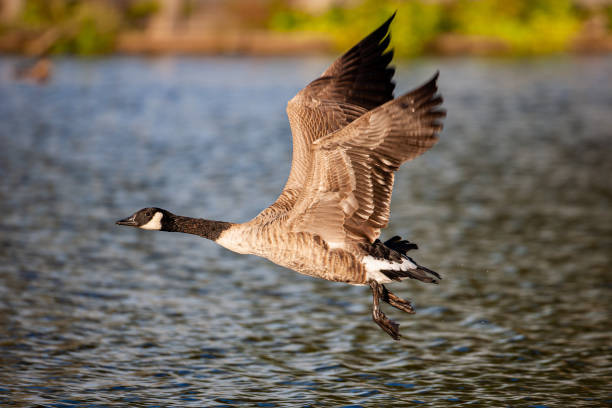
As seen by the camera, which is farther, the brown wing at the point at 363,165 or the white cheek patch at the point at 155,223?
the white cheek patch at the point at 155,223

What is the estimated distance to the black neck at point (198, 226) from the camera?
9461 millimetres

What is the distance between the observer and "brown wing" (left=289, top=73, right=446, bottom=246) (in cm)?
771

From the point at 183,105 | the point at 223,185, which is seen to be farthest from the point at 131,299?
the point at 183,105

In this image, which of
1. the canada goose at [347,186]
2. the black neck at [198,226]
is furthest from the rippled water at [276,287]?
the black neck at [198,226]

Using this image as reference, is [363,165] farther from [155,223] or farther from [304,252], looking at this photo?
[155,223]

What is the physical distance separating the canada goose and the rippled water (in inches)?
66.7

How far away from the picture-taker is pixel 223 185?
22.7 metres

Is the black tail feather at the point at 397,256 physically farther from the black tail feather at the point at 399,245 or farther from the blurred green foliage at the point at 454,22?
the blurred green foliage at the point at 454,22

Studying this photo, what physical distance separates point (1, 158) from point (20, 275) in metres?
12.9

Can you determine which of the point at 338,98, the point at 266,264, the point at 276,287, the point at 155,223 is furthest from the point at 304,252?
the point at 266,264

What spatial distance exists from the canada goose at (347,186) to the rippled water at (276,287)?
1.69m

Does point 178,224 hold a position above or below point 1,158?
A: below

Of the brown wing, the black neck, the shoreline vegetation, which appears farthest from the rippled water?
the shoreline vegetation

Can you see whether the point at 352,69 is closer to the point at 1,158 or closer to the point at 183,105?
the point at 1,158
